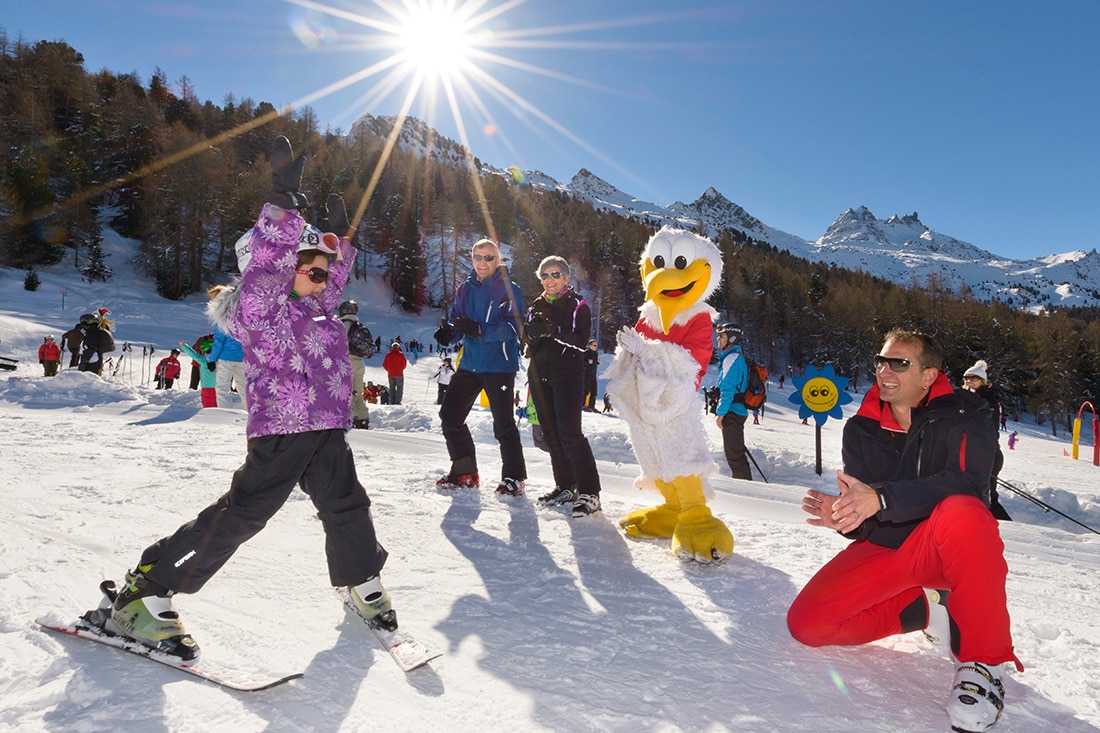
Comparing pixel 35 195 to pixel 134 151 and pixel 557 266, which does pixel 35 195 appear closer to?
pixel 134 151

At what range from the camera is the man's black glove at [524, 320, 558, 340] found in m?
3.75

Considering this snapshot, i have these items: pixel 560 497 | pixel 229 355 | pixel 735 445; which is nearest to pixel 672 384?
pixel 560 497

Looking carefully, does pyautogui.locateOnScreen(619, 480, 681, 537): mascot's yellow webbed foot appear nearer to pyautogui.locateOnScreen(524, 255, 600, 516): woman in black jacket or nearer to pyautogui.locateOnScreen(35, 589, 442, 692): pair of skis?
pyautogui.locateOnScreen(524, 255, 600, 516): woman in black jacket

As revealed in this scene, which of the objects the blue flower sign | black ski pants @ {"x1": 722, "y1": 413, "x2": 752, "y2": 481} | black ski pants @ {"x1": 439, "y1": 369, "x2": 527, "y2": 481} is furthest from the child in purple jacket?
the blue flower sign

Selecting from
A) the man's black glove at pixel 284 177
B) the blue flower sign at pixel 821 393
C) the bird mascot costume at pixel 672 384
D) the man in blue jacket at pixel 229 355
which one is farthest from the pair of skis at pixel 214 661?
the blue flower sign at pixel 821 393

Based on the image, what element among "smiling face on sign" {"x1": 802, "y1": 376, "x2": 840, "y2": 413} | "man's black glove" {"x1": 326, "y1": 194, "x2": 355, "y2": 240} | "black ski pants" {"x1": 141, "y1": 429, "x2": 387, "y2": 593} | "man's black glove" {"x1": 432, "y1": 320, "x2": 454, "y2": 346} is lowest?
"black ski pants" {"x1": 141, "y1": 429, "x2": 387, "y2": 593}

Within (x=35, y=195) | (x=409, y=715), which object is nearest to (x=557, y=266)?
(x=409, y=715)

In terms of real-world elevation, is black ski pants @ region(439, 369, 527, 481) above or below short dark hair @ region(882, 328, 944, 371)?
below

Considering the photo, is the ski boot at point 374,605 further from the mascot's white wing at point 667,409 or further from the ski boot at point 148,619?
the mascot's white wing at point 667,409

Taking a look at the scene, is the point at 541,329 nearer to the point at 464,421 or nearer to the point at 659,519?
the point at 464,421

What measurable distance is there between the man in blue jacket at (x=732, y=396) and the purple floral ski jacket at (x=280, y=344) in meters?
4.62

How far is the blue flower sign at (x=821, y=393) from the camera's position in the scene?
6.81m

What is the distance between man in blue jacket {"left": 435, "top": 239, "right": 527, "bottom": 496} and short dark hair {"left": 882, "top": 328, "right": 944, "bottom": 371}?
7.92 feet

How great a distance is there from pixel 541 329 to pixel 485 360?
506 millimetres
